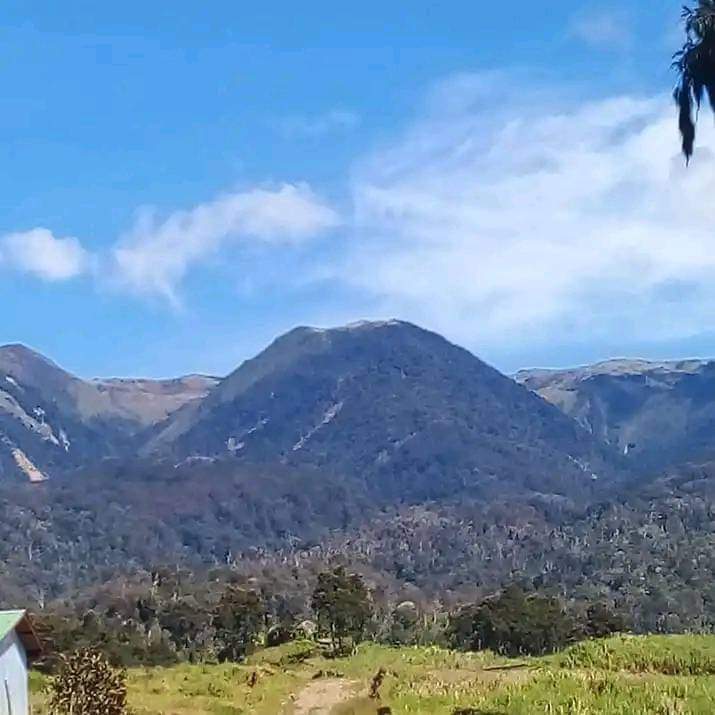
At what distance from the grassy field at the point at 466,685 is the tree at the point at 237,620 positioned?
34725mm

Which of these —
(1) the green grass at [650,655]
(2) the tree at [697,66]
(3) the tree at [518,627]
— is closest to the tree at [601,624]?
(3) the tree at [518,627]

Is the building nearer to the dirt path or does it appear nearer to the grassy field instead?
the grassy field

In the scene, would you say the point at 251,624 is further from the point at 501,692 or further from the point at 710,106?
the point at 710,106

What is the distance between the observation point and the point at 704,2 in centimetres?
1578

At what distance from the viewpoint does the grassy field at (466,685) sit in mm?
22703

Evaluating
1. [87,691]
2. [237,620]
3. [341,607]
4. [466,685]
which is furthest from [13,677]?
[237,620]

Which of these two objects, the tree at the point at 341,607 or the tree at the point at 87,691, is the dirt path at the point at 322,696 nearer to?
the tree at the point at 87,691

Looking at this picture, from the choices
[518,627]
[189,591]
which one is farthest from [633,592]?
[518,627]

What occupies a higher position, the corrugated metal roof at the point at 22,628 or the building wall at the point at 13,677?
the corrugated metal roof at the point at 22,628

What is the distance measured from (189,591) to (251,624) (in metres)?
59.7

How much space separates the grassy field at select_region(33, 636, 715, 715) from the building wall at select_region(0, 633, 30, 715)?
2669mm

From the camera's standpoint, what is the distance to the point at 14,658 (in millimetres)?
25000

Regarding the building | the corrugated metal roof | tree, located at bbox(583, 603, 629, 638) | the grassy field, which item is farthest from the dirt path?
tree, located at bbox(583, 603, 629, 638)

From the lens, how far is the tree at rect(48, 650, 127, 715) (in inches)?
971
